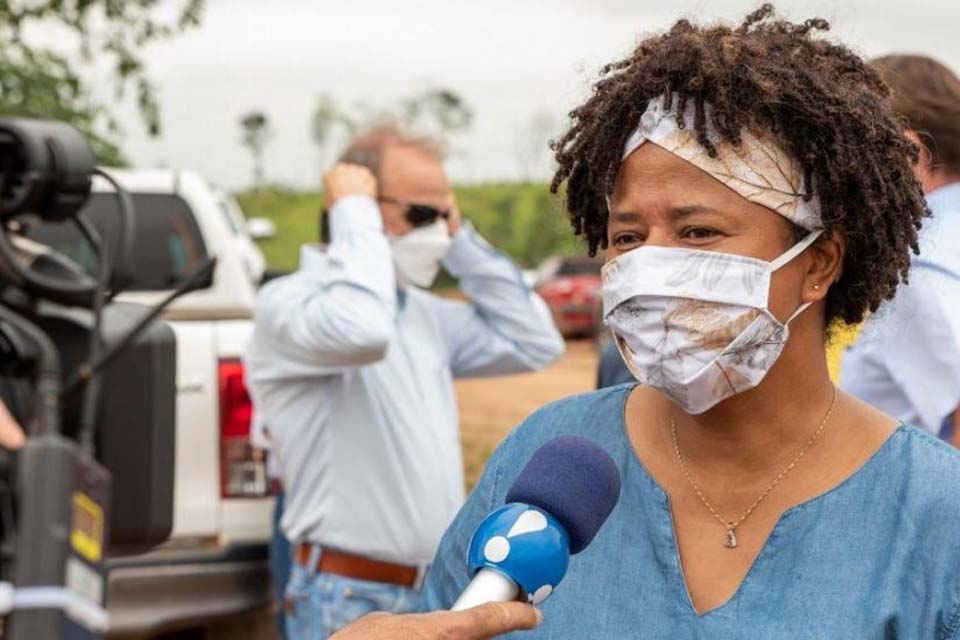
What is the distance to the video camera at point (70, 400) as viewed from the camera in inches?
69.8

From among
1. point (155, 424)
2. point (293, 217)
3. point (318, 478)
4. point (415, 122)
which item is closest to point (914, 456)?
point (155, 424)

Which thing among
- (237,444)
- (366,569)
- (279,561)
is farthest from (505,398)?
(366,569)

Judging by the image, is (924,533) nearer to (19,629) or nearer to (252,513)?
(19,629)

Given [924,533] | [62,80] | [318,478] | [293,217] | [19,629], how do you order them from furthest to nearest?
1. [293,217]
2. [62,80]
3. [318,478]
4. [924,533]
5. [19,629]

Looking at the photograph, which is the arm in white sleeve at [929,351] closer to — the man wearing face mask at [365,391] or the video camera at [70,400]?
the man wearing face mask at [365,391]

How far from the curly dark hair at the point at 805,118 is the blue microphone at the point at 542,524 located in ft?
1.82

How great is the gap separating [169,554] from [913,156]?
379 cm

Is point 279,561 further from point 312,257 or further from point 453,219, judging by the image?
point 453,219

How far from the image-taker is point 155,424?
2.49m

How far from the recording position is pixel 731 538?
2.62m

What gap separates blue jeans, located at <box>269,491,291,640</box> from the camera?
5832 millimetres

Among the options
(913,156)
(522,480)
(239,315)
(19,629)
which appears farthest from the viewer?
(239,315)

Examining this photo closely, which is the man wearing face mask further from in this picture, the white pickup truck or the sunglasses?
the white pickup truck

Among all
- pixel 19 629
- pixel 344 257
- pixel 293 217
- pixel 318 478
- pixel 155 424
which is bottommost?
pixel 293 217
